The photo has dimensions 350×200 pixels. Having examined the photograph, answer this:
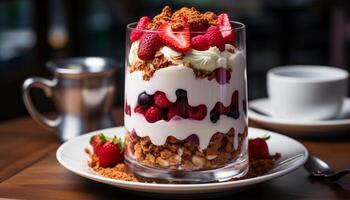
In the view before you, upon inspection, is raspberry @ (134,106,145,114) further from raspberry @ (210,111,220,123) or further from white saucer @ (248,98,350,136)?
white saucer @ (248,98,350,136)

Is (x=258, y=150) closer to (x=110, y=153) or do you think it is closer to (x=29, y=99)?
(x=110, y=153)

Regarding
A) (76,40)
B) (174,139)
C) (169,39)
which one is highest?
(169,39)

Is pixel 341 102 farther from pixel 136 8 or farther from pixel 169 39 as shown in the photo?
pixel 136 8

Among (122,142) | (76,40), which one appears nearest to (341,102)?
(122,142)

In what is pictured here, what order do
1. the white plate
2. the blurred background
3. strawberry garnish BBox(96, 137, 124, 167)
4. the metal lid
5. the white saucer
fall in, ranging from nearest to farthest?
the white plate → strawberry garnish BBox(96, 137, 124, 167) → the white saucer → the metal lid → the blurred background

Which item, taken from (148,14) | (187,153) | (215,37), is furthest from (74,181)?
(148,14)

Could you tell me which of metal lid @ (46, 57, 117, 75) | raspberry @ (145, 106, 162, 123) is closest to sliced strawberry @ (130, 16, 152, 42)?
raspberry @ (145, 106, 162, 123)

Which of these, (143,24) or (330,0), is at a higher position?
(143,24)

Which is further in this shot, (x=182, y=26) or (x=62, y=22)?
(x=62, y=22)
